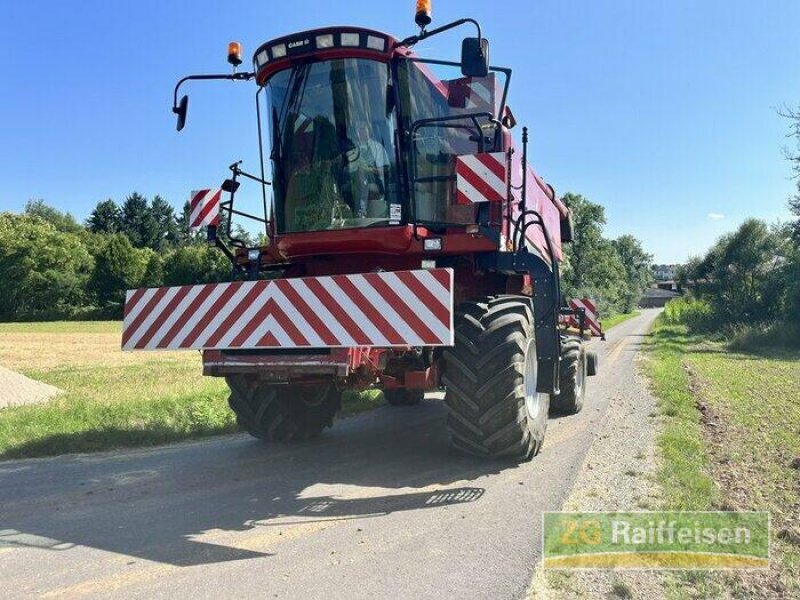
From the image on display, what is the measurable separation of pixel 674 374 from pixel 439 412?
23.0 feet

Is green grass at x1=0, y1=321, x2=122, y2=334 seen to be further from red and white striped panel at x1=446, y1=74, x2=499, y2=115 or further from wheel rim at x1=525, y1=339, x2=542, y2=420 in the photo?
wheel rim at x1=525, y1=339, x2=542, y2=420

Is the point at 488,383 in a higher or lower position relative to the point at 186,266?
lower

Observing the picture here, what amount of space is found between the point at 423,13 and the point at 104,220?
111299 mm

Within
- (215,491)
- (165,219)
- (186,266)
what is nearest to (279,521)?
(215,491)

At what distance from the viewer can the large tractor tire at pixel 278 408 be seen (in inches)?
272

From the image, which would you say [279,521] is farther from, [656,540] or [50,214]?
[50,214]

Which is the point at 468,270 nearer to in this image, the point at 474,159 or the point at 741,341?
the point at 474,159

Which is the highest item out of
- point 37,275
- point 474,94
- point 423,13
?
point 37,275

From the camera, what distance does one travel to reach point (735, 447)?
6633mm

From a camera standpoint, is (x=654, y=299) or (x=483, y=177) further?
(x=654, y=299)

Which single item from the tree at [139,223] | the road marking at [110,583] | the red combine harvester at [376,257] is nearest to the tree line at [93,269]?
the tree at [139,223]

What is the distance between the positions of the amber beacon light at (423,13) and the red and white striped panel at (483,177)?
123 cm

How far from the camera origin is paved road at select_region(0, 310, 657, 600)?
3.48 m

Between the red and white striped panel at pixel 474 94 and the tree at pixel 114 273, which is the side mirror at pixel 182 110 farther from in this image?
the tree at pixel 114 273
